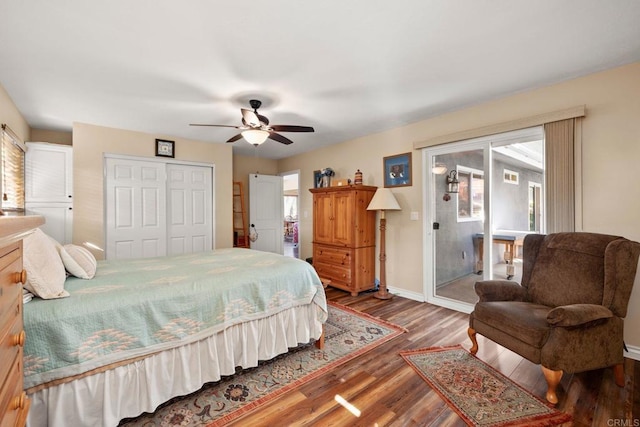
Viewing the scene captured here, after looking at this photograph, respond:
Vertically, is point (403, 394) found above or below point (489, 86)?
below

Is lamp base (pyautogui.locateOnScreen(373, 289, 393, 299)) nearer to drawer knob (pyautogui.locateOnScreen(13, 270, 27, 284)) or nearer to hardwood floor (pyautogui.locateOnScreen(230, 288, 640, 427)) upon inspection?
hardwood floor (pyautogui.locateOnScreen(230, 288, 640, 427))

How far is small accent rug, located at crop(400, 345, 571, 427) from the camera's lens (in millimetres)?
1647

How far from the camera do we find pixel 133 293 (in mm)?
1688

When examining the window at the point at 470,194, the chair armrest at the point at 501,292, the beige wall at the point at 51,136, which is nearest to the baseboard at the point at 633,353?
the chair armrest at the point at 501,292

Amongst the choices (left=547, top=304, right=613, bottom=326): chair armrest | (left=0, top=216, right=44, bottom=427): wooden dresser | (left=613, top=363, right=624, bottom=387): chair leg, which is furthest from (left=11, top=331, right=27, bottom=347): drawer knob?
(left=613, top=363, right=624, bottom=387): chair leg

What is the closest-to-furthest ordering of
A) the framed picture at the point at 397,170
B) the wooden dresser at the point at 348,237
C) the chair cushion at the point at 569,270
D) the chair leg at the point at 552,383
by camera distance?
the chair leg at the point at 552,383, the chair cushion at the point at 569,270, the framed picture at the point at 397,170, the wooden dresser at the point at 348,237

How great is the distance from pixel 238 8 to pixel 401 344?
288 centimetres

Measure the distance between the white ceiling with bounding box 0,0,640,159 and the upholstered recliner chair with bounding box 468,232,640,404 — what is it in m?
1.49

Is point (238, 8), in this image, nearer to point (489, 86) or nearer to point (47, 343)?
point (47, 343)

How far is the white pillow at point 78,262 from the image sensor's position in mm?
1887

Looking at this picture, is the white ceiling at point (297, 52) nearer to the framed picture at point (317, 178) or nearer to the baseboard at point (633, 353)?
the framed picture at point (317, 178)

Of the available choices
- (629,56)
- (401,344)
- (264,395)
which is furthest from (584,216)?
(264,395)

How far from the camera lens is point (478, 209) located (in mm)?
3461

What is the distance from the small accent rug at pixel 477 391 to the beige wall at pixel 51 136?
206 inches
